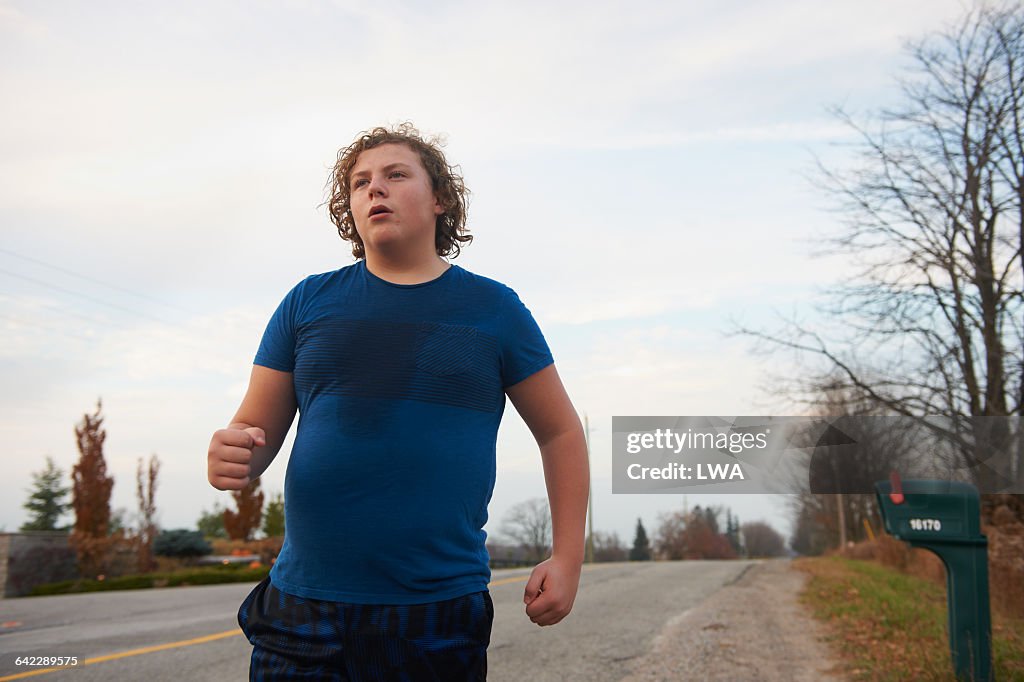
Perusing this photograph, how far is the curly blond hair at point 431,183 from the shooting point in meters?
2.41

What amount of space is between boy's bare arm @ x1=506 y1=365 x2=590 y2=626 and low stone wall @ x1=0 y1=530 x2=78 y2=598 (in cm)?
2040

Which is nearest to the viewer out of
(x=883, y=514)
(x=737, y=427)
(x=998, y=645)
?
(x=883, y=514)

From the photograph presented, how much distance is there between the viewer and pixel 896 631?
8.37 meters

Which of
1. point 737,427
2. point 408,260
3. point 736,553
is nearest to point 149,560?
point 737,427

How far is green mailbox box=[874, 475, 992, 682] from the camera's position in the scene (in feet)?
17.5

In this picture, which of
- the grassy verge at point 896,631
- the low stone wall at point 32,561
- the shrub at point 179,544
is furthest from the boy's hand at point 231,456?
the shrub at point 179,544

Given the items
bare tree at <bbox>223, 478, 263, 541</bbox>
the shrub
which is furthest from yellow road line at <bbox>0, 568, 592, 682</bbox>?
bare tree at <bbox>223, 478, 263, 541</bbox>

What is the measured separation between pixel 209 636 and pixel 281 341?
6.78 meters

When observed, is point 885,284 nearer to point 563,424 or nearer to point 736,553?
point 563,424

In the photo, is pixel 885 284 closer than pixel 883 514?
No

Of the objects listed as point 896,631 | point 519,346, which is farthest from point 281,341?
point 896,631

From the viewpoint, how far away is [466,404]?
205 centimetres

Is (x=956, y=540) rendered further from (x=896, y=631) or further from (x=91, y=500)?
(x=91, y=500)

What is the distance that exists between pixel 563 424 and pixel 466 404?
30 centimetres
